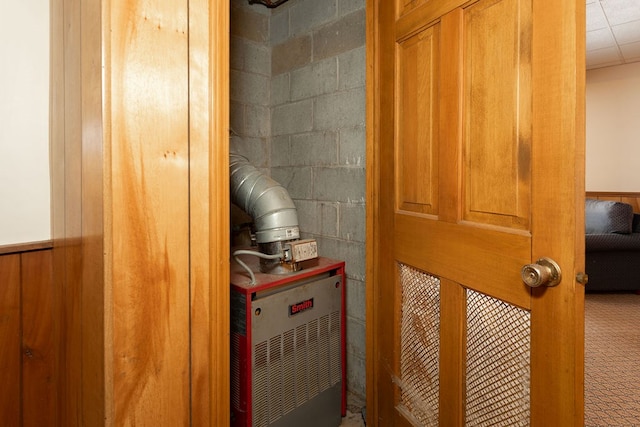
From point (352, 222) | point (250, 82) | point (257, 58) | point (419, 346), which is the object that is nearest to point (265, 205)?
point (352, 222)

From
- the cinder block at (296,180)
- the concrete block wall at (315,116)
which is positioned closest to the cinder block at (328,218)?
the concrete block wall at (315,116)

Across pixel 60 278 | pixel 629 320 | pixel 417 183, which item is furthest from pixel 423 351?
pixel 629 320

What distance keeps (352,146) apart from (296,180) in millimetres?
A: 471

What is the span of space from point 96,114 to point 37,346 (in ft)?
3.17

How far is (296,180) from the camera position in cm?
231

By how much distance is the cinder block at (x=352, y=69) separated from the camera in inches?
75.5

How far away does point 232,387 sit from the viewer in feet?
5.01

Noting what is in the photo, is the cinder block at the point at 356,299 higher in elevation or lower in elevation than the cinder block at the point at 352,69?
lower

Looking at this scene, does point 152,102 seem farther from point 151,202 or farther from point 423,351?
point 423,351

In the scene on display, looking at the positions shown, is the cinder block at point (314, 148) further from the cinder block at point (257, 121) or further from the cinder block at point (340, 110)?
the cinder block at point (257, 121)

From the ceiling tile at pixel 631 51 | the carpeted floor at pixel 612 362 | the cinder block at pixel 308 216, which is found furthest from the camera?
the ceiling tile at pixel 631 51

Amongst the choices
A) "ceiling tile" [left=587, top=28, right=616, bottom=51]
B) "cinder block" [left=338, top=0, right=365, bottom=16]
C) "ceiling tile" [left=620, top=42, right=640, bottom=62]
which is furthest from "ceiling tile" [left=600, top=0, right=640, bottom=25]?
"cinder block" [left=338, top=0, right=365, bottom=16]

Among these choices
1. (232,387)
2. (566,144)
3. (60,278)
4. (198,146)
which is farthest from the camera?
(232,387)

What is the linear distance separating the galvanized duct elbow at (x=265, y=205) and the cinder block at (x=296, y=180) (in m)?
0.54
